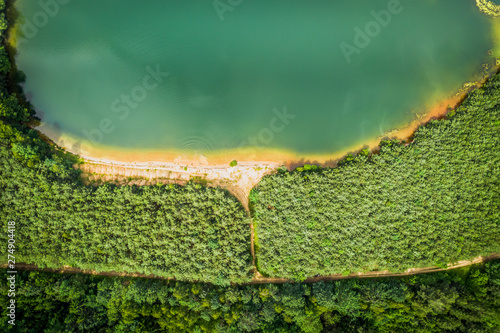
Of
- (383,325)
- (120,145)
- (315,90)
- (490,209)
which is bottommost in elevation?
(383,325)

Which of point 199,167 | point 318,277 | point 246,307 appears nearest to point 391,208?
point 318,277

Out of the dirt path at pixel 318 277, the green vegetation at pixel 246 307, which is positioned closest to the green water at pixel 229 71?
the dirt path at pixel 318 277

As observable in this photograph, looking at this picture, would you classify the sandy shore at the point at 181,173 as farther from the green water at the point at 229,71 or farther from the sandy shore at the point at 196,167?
the green water at the point at 229,71

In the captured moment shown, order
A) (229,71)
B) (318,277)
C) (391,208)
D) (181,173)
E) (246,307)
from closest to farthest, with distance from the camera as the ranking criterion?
(246,307), (391,208), (318,277), (181,173), (229,71)

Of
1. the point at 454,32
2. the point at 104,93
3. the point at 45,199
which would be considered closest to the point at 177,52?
the point at 104,93

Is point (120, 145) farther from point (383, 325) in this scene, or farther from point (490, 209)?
point (490, 209)

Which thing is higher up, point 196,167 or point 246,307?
point 196,167

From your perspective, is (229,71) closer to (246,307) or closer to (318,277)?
(318,277)
